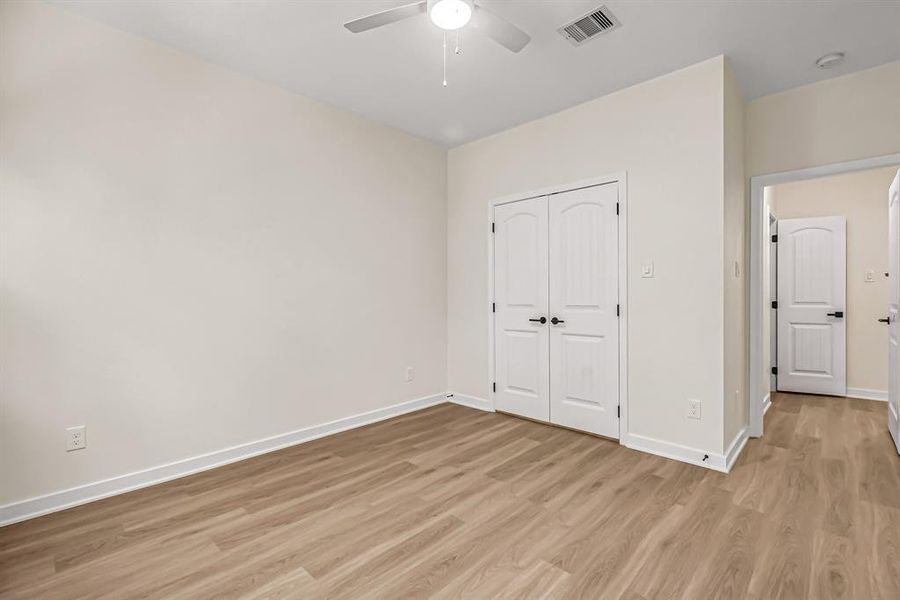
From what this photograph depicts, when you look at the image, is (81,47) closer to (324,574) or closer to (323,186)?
(323,186)

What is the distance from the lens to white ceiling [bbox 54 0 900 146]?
2344mm

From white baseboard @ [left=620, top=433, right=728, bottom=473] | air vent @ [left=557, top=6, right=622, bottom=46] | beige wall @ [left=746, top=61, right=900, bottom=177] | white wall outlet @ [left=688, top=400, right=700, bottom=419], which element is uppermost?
air vent @ [left=557, top=6, right=622, bottom=46]

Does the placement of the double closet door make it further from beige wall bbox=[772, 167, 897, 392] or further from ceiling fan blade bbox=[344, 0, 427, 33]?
beige wall bbox=[772, 167, 897, 392]

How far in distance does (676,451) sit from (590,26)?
2.89m

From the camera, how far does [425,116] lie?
149 inches

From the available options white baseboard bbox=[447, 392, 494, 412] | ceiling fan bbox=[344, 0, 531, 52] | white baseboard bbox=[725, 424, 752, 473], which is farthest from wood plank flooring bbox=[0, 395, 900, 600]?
ceiling fan bbox=[344, 0, 531, 52]

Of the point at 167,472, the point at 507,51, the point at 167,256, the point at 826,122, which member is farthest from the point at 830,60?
the point at 167,472

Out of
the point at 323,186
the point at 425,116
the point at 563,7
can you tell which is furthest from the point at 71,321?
the point at 563,7

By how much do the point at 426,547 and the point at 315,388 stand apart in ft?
6.11

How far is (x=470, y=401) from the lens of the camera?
443 centimetres

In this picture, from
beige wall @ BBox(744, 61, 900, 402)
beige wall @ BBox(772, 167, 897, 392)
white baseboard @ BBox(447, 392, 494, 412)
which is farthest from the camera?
beige wall @ BBox(772, 167, 897, 392)

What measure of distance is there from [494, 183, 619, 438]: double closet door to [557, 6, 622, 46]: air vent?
45.8 inches

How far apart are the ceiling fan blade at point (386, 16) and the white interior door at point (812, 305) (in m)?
5.24

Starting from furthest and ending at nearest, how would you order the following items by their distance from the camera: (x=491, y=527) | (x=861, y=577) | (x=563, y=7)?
(x=563, y=7), (x=491, y=527), (x=861, y=577)
